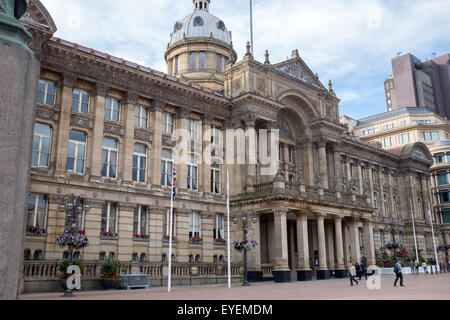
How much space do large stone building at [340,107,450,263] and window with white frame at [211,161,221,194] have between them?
33980mm

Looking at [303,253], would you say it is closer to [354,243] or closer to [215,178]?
[354,243]

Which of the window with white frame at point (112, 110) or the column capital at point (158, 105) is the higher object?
the column capital at point (158, 105)

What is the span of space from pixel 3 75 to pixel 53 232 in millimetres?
21962

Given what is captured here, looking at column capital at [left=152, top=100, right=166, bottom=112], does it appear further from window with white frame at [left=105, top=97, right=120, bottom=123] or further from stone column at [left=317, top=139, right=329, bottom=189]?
stone column at [left=317, top=139, right=329, bottom=189]

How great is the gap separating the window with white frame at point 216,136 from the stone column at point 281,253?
8.84m

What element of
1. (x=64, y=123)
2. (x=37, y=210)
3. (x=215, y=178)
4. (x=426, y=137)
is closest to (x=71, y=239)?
(x=37, y=210)

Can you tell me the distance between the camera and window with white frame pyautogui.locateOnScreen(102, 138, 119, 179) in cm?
3198

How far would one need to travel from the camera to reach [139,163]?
3409 cm

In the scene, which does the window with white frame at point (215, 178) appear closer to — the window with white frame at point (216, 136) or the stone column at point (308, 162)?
the window with white frame at point (216, 136)

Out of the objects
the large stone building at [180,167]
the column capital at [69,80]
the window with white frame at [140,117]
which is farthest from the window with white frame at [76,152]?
the window with white frame at [140,117]

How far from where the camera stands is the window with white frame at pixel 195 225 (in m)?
35.8

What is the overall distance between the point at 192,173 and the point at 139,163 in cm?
527

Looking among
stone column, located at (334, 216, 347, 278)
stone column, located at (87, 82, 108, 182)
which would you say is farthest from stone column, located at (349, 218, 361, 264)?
stone column, located at (87, 82, 108, 182)
